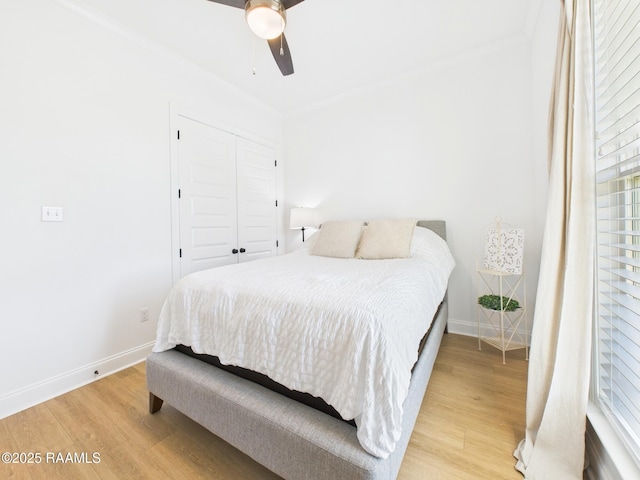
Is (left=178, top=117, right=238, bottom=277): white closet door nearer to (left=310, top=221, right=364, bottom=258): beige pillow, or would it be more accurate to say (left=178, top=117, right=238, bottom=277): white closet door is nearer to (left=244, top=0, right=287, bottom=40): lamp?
(left=310, top=221, right=364, bottom=258): beige pillow

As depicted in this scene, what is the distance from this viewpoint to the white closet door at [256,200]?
3.12 metres

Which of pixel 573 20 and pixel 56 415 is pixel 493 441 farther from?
pixel 56 415

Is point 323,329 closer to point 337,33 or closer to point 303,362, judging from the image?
point 303,362

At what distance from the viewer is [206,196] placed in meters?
2.71

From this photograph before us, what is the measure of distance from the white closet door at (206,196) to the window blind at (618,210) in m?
2.85

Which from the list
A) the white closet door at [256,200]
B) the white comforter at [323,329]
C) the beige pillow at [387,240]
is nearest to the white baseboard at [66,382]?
the white comforter at [323,329]

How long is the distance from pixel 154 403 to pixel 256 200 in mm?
2338

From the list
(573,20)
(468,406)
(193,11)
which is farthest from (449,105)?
(468,406)

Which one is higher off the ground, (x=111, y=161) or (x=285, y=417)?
(x=111, y=161)

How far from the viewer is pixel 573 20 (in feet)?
3.69

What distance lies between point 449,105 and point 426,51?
0.55 m

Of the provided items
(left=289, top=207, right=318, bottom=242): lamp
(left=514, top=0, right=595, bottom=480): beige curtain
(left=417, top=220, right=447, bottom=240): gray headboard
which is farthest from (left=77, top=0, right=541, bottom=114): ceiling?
(left=417, top=220, right=447, bottom=240): gray headboard

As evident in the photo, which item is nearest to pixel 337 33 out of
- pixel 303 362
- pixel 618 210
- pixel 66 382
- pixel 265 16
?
pixel 265 16

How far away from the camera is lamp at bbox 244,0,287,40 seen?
1431 mm
